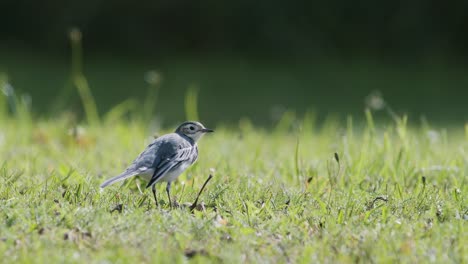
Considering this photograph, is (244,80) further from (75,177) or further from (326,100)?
(75,177)

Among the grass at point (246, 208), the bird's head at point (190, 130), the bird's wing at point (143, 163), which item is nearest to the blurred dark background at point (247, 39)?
the grass at point (246, 208)

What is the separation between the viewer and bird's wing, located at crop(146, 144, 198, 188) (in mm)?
4297

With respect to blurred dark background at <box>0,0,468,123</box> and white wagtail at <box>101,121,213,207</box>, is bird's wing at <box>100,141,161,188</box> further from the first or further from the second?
blurred dark background at <box>0,0,468,123</box>

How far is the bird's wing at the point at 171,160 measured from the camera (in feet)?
14.1

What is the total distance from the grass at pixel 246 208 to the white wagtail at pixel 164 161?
0.52 ft

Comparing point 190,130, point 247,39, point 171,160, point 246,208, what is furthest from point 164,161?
point 247,39

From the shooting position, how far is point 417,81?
12.9 meters

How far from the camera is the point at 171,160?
4.43 metres

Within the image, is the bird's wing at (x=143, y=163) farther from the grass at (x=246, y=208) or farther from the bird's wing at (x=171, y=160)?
the grass at (x=246, y=208)

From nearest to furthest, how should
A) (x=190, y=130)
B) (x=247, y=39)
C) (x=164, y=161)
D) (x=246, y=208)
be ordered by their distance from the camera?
(x=246, y=208)
(x=164, y=161)
(x=190, y=130)
(x=247, y=39)

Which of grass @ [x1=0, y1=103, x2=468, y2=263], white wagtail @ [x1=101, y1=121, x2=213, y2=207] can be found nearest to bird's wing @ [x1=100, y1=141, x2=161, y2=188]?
white wagtail @ [x1=101, y1=121, x2=213, y2=207]

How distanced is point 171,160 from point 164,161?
0.18 feet

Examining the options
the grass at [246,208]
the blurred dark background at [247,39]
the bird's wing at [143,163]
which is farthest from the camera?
the blurred dark background at [247,39]

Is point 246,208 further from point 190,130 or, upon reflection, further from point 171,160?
point 190,130
